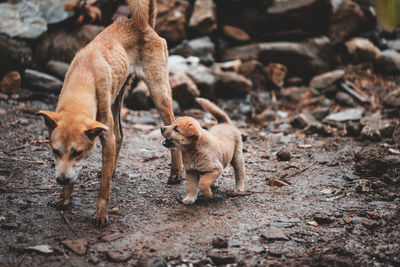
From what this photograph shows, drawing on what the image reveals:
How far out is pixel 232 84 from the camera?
10203mm

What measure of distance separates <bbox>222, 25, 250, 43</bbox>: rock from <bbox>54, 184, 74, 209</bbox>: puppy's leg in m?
8.57

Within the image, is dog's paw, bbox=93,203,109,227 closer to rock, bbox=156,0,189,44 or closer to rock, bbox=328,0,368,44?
rock, bbox=156,0,189,44

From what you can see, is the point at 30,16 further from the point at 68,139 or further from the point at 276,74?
the point at 68,139

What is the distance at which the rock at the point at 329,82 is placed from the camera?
10359 millimetres

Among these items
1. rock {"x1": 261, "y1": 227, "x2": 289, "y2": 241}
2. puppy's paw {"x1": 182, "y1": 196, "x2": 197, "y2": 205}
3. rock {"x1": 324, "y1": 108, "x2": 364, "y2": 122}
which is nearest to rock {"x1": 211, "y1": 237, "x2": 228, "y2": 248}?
rock {"x1": 261, "y1": 227, "x2": 289, "y2": 241}

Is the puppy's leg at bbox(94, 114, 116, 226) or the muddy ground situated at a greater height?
the puppy's leg at bbox(94, 114, 116, 226)

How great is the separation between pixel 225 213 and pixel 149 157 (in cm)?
250

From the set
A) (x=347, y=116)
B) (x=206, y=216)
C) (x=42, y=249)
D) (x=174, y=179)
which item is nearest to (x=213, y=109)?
(x=174, y=179)

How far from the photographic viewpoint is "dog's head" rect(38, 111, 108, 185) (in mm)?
3316

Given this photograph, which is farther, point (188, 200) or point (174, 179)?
point (174, 179)

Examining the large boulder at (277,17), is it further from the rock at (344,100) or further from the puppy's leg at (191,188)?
the puppy's leg at (191,188)

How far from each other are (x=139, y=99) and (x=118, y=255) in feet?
20.8

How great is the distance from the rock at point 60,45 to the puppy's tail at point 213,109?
567 cm

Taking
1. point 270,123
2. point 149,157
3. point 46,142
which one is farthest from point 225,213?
point 270,123
